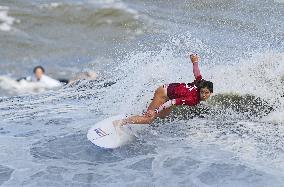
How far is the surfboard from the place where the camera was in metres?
8.48

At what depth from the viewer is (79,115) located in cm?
1091

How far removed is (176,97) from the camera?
28.8ft

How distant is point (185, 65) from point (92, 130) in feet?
13.7

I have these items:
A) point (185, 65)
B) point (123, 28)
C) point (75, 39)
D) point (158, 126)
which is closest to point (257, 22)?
point (123, 28)

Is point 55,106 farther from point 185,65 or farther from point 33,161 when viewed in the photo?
point 33,161

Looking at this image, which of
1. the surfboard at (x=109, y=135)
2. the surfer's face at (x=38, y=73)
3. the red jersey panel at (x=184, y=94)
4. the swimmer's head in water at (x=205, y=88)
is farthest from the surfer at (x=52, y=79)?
the swimmer's head in water at (x=205, y=88)

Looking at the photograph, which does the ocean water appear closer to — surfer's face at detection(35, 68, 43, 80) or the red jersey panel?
surfer's face at detection(35, 68, 43, 80)

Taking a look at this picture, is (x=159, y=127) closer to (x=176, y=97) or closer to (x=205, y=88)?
(x=176, y=97)

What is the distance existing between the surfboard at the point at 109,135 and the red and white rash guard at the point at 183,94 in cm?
70

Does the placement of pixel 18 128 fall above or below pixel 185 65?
below

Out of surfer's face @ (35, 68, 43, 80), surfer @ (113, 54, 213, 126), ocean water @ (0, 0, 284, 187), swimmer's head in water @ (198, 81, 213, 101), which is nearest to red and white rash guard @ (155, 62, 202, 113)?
surfer @ (113, 54, 213, 126)

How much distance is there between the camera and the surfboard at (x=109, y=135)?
8.48 m

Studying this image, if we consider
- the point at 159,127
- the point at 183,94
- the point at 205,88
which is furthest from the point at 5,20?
the point at 205,88

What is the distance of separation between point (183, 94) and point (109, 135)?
1.33 m
